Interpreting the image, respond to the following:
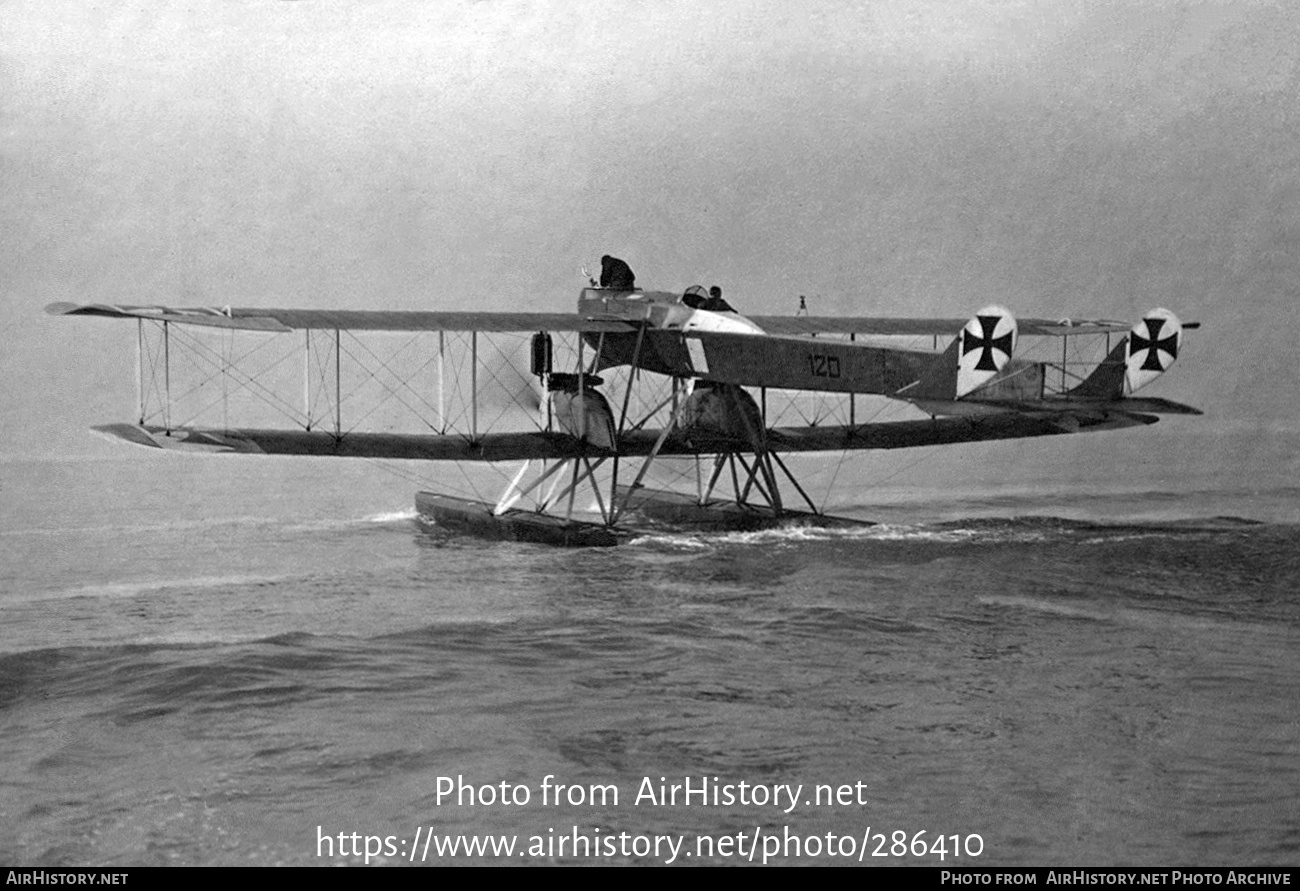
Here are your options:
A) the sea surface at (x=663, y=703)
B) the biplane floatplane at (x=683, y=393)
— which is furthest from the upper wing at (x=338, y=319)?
the sea surface at (x=663, y=703)

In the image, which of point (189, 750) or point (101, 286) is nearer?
point (189, 750)

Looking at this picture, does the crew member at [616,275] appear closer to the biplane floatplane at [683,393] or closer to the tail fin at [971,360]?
the biplane floatplane at [683,393]

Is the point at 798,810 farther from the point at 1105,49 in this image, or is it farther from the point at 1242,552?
the point at 1105,49

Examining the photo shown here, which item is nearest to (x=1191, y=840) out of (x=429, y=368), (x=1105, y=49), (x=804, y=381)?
(x=804, y=381)

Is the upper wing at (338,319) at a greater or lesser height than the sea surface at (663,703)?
greater

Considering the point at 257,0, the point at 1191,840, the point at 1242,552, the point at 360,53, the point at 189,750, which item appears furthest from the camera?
the point at 257,0

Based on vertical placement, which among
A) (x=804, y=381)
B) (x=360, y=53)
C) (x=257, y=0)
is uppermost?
(x=257, y=0)

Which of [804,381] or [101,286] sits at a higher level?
[101,286]

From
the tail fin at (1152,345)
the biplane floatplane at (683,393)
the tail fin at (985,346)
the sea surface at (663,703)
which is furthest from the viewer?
the tail fin at (1152,345)
